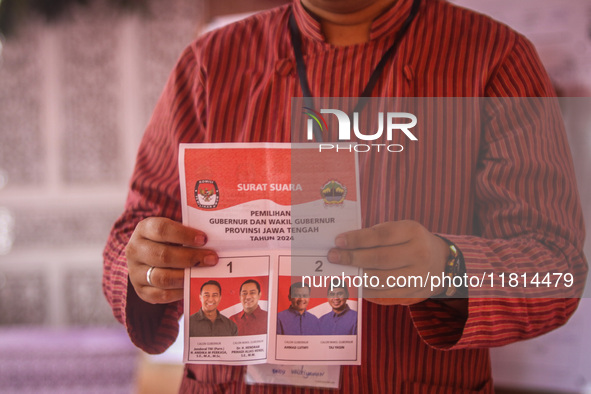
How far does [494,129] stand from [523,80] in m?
0.09

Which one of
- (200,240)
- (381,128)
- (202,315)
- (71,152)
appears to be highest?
(71,152)

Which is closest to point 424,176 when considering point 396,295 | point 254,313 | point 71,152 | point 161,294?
point 396,295

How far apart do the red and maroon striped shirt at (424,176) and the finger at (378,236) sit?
0.28 feet

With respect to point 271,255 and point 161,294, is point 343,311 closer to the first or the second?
point 271,255

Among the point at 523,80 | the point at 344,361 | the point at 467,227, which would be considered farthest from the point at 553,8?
the point at 344,361

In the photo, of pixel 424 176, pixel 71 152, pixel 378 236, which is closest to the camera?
pixel 378 236

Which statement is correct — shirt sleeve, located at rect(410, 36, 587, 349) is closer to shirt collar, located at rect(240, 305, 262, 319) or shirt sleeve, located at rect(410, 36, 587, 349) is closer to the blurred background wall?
shirt collar, located at rect(240, 305, 262, 319)

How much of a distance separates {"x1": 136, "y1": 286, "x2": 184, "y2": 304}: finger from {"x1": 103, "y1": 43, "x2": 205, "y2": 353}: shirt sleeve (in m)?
0.09

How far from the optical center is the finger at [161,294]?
0.71m

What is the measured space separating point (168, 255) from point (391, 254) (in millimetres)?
324

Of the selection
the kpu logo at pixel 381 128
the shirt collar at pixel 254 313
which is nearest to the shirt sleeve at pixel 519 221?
the kpu logo at pixel 381 128

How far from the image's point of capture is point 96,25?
2.34 meters

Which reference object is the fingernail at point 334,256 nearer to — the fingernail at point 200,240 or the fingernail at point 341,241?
the fingernail at point 341,241

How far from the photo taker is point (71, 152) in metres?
2.43
